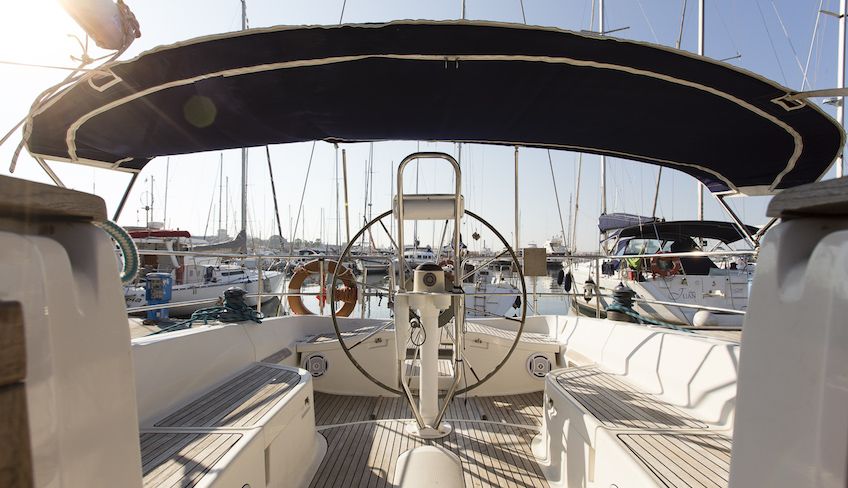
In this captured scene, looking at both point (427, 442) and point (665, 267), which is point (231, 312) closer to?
point (427, 442)

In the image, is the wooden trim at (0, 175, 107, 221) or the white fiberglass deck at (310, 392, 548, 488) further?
the white fiberglass deck at (310, 392, 548, 488)

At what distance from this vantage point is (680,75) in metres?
2.17

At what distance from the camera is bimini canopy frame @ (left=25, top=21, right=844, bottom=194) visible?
205cm

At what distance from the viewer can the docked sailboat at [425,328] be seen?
0.54m

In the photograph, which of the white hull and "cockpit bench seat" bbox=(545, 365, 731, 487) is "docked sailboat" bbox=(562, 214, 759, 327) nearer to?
"cockpit bench seat" bbox=(545, 365, 731, 487)

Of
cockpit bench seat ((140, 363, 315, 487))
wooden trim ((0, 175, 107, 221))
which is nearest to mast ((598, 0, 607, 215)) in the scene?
cockpit bench seat ((140, 363, 315, 487))

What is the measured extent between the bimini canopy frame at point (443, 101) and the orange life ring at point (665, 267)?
8012 mm

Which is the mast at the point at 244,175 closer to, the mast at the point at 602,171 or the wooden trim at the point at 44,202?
the mast at the point at 602,171

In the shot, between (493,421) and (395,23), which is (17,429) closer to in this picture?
(395,23)

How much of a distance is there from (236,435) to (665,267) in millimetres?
12507

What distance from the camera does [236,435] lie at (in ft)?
5.93

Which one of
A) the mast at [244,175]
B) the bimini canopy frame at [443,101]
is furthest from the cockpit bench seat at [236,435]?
the mast at [244,175]

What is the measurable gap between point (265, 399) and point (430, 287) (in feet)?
3.56

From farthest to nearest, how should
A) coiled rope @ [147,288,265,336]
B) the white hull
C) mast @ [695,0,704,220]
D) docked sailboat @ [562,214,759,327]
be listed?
mast @ [695,0,704,220]
the white hull
docked sailboat @ [562,214,759,327]
coiled rope @ [147,288,265,336]
